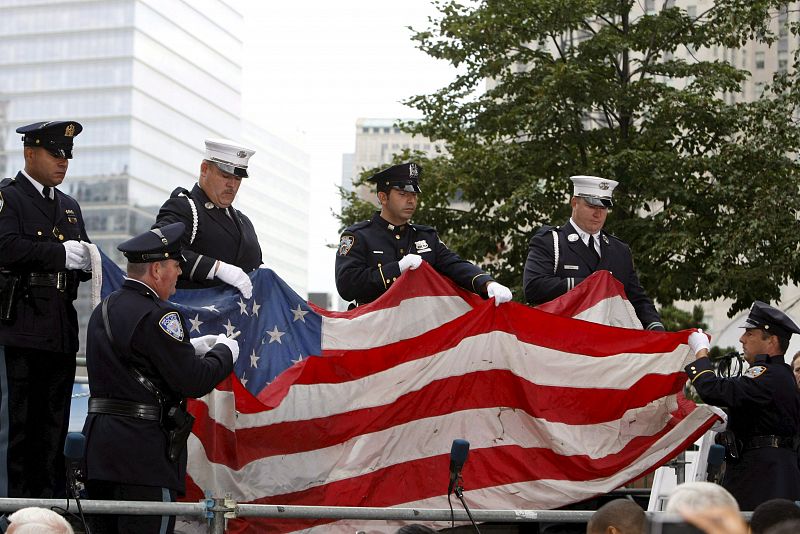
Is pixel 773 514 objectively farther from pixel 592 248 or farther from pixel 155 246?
pixel 592 248

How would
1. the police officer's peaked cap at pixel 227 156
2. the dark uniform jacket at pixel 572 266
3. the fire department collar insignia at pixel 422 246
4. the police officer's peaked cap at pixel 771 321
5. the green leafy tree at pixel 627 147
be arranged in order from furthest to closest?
the green leafy tree at pixel 627 147
the dark uniform jacket at pixel 572 266
the fire department collar insignia at pixel 422 246
the police officer's peaked cap at pixel 227 156
the police officer's peaked cap at pixel 771 321

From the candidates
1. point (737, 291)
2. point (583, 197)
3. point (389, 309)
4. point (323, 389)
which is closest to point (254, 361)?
point (323, 389)

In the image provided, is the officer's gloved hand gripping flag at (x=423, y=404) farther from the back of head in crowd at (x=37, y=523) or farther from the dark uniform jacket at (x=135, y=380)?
the back of head in crowd at (x=37, y=523)

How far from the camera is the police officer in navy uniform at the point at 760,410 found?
7.33m

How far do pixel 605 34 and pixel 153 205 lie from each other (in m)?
115

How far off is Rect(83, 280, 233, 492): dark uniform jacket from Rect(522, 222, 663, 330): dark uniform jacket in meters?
3.35

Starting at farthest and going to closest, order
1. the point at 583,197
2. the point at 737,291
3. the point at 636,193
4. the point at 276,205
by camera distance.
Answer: the point at 276,205 → the point at 636,193 → the point at 737,291 → the point at 583,197

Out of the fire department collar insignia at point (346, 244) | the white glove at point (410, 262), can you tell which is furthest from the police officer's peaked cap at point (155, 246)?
the fire department collar insignia at point (346, 244)

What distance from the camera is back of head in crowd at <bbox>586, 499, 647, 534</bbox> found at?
14.1ft

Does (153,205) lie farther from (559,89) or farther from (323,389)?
(323,389)

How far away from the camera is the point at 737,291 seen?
1895 centimetres

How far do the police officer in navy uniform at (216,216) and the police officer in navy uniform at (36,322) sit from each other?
803 mm

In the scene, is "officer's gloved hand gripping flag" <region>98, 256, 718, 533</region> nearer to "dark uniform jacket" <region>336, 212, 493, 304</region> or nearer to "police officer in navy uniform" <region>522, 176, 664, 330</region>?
"dark uniform jacket" <region>336, 212, 493, 304</region>

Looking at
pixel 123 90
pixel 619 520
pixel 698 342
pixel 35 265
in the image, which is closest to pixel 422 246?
pixel 698 342
